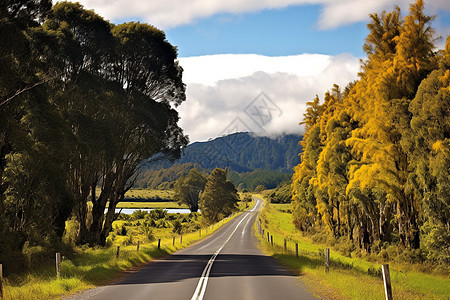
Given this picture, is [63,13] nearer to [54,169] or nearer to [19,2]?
[19,2]

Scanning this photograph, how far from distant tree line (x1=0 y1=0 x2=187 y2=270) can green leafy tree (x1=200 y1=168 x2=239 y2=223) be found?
215ft

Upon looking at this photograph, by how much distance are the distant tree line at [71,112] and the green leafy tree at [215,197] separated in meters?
65.5

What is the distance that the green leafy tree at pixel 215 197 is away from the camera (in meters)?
104

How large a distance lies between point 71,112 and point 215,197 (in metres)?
80.2

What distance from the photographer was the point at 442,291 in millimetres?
17688

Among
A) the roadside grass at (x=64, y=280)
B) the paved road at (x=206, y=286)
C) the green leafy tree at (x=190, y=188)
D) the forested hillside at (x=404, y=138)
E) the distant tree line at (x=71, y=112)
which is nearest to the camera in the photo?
the paved road at (x=206, y=286)

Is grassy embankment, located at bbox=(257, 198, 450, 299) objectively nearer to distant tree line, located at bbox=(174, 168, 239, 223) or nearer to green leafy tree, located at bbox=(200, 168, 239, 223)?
green leafy tree, located at bbox=(200, 168, 239, 223)

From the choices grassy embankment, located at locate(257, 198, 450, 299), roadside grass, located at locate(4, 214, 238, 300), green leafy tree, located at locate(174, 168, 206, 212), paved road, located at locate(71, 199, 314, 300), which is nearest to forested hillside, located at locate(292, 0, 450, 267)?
grassy embankment, located at locate(257, 198, 450, 299)

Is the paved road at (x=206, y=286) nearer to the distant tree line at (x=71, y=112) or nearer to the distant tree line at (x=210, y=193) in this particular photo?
the distant tree line at (x=71, y=112)

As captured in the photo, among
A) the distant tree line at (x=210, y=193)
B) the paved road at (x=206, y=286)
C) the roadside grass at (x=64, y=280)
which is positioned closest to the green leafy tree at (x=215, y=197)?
the distant tree line at (x=210, y=193)

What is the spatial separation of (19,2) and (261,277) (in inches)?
672

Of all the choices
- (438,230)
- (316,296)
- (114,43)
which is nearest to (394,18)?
(438,230)

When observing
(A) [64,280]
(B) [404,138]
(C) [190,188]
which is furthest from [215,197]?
(A) [64,280]

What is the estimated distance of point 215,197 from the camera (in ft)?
348
